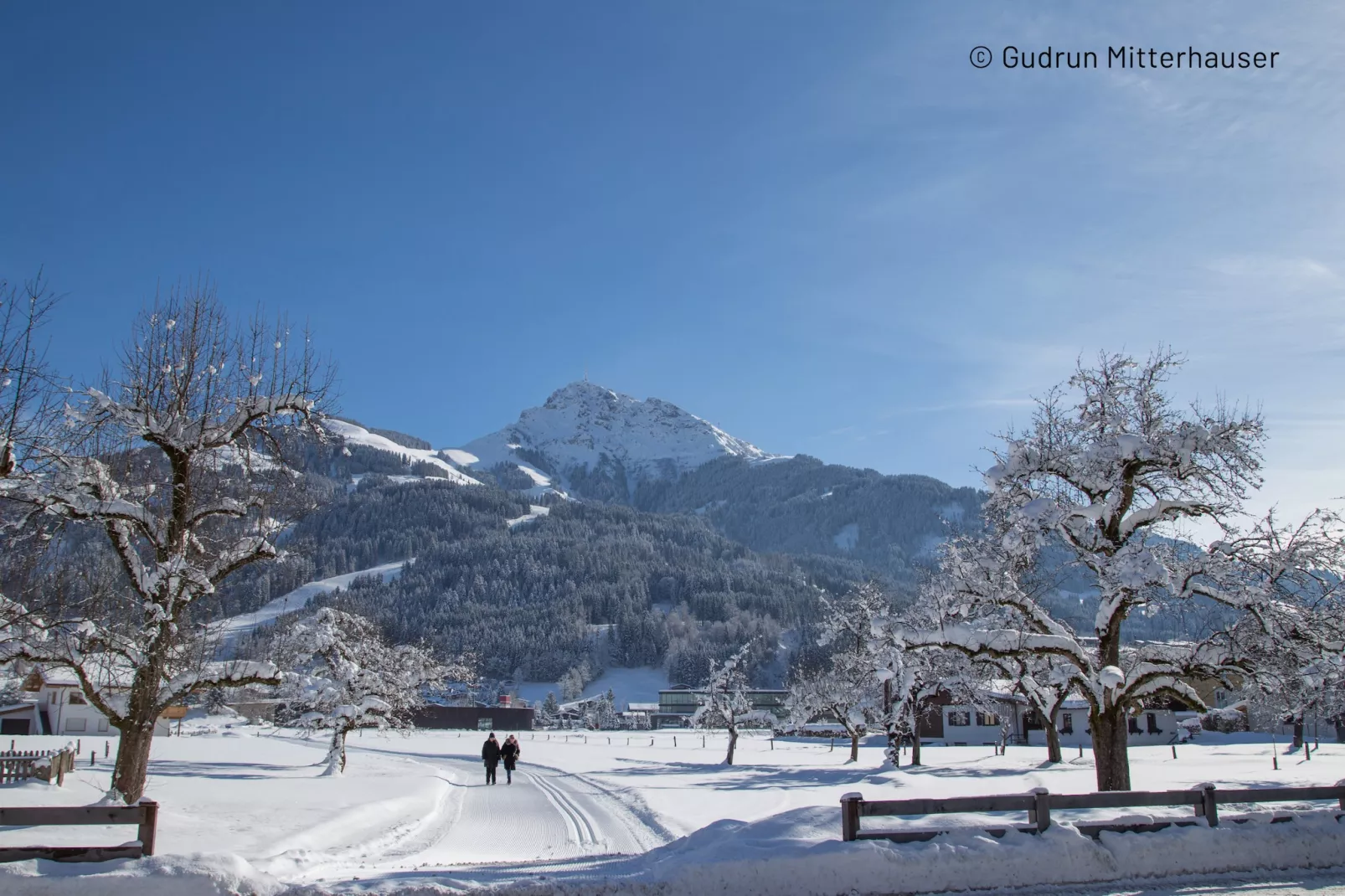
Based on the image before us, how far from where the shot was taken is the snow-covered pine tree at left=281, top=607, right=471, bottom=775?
34969mm

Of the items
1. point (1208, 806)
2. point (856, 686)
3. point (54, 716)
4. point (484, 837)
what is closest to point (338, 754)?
point (484, 837)

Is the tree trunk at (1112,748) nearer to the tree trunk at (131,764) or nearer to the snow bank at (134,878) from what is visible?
the snow bank at (134,878)

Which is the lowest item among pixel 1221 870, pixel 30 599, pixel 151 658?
pixel 1221 870

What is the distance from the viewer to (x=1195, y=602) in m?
16.9

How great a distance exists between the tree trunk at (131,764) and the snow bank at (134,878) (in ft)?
19.1

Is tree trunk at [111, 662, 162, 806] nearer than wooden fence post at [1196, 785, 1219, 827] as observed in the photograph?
No

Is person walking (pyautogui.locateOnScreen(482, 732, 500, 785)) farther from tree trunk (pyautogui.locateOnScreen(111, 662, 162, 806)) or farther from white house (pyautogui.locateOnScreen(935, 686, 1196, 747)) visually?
white house (pyautogui.locateOnScreen(935, 686, 1196, 747))

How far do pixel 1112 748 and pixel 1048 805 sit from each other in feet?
20.8

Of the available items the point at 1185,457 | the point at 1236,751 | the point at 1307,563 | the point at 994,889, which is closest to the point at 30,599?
the point at 994,889

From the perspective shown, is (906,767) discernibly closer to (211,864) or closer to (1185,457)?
(1185,457)

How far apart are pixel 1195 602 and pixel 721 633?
179768mm

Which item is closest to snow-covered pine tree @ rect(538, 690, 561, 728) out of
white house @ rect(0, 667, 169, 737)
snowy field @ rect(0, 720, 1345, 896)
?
white house @ rect(0, 667, 169, 737)

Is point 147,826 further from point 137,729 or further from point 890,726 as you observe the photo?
point 890,726

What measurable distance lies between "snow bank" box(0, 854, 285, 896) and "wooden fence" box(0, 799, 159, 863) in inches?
3.7
